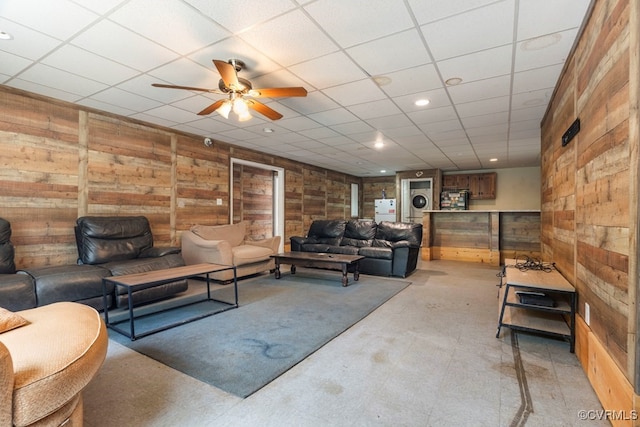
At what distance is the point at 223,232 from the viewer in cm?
505

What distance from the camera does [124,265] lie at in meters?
3.32

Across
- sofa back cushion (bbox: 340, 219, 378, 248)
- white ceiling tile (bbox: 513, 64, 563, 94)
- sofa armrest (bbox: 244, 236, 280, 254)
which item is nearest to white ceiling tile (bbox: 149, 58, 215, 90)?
sofa armrest (bbox: 244, 236, 280, 254)

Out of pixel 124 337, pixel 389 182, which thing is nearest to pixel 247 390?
pixel 124 337

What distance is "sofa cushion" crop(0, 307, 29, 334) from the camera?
147 centimetres

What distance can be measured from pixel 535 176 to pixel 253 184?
7.78 metres

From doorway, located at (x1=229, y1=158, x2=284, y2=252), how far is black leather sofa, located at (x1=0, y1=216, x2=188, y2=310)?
8.28 ft

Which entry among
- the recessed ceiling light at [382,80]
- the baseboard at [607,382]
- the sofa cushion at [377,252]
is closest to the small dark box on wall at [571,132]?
the baseboard at [607,382]

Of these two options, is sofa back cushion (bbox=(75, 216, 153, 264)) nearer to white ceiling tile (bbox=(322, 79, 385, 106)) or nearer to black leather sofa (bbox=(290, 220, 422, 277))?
black leather sofa (bbox=(290, 220, 422, 277))

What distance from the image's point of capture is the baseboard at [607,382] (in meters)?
1.33

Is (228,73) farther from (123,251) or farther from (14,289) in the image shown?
(123,251)

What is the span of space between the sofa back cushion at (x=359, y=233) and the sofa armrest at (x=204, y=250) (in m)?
2.40

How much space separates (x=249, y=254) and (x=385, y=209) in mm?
5987

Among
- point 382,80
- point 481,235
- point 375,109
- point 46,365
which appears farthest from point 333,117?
point 481,235

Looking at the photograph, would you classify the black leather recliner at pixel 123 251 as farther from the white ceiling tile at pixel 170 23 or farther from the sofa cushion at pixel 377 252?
the sofa cushion at pixel 377 252
